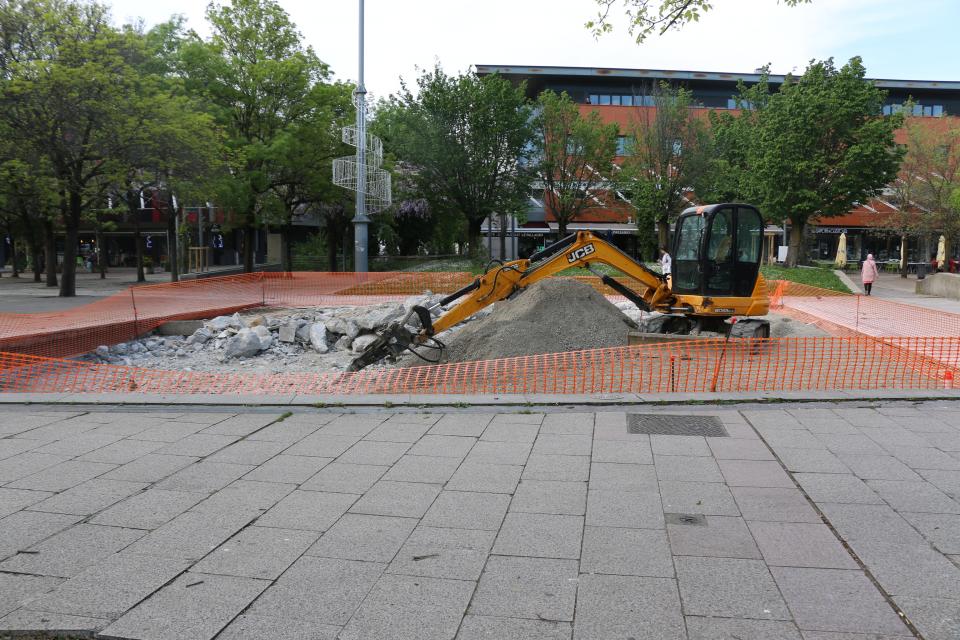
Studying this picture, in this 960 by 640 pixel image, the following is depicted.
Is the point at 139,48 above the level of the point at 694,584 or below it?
above

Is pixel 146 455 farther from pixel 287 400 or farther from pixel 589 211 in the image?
pixel 589 211

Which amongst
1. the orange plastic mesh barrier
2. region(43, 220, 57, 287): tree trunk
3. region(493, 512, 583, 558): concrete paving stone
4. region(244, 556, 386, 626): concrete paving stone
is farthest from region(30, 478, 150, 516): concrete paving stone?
region(43, 220, 57, 287): tree trunk

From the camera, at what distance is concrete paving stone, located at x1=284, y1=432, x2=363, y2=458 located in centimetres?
566

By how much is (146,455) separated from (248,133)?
89.5 ft

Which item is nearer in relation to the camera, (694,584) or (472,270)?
(694,584)

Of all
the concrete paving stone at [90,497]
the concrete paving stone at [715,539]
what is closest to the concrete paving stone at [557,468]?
the concrete paving stone at [715,539]

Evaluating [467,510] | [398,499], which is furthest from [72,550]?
[467,510]

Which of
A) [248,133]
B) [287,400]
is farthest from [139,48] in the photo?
[287,400]

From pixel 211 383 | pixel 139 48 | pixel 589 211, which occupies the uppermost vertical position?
pixel 139 48

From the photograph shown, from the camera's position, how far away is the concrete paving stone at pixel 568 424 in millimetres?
6270

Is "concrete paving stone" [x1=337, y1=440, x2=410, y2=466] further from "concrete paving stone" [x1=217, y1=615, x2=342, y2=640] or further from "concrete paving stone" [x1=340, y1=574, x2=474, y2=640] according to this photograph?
"concrete paving stone" [x1=217, y1=615, x2=342, y2=640]

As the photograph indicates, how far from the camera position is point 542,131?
37.7 m

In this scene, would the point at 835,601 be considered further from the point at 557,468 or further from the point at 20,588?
the point at 20,588

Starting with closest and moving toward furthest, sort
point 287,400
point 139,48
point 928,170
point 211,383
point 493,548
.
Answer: point 493,548
point 287,400
point 211,383
point 139,48
point 928,170
